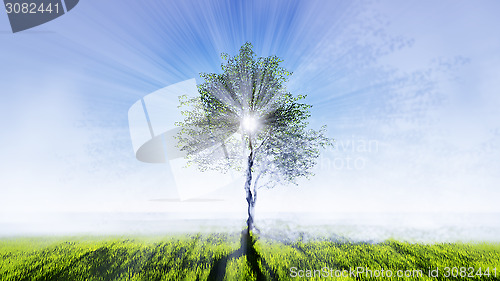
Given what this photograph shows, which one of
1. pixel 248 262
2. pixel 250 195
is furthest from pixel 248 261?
pixel 250 195

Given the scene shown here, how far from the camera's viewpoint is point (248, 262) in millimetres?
11211

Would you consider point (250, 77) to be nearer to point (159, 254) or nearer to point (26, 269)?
point (159, 254)

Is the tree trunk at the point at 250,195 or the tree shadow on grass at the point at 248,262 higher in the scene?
the tree trunk at the point at 250,195

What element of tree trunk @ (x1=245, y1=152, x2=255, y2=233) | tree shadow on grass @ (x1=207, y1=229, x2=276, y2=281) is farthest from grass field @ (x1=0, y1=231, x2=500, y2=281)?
tree trunk @ (x1=245, y1=152, x2=255, y2=233)

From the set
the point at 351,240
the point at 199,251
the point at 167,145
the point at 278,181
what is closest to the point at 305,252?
the point at 351,240

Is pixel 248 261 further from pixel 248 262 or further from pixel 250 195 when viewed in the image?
pixel 250 195

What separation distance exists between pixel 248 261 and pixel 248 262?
0.17m

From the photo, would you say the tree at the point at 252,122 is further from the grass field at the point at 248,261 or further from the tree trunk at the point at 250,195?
the grass field at the point at 248,261

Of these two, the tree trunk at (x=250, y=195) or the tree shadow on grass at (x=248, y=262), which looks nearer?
the tree shadow on grass at (x=248, y=262)

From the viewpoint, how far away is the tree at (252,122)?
63.7 feet

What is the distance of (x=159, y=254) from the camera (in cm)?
1300

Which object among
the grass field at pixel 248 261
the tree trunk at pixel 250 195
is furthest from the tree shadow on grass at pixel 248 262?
the tree trunk at pixel 250 195

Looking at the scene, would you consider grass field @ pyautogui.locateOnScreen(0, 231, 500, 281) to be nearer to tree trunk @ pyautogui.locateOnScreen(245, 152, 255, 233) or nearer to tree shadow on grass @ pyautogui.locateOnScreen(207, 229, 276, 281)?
tree shadow on grass @ pyautogui.locateOnScreen(207, 229, 276, 281)

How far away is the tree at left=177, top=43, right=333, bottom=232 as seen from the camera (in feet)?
63.7
